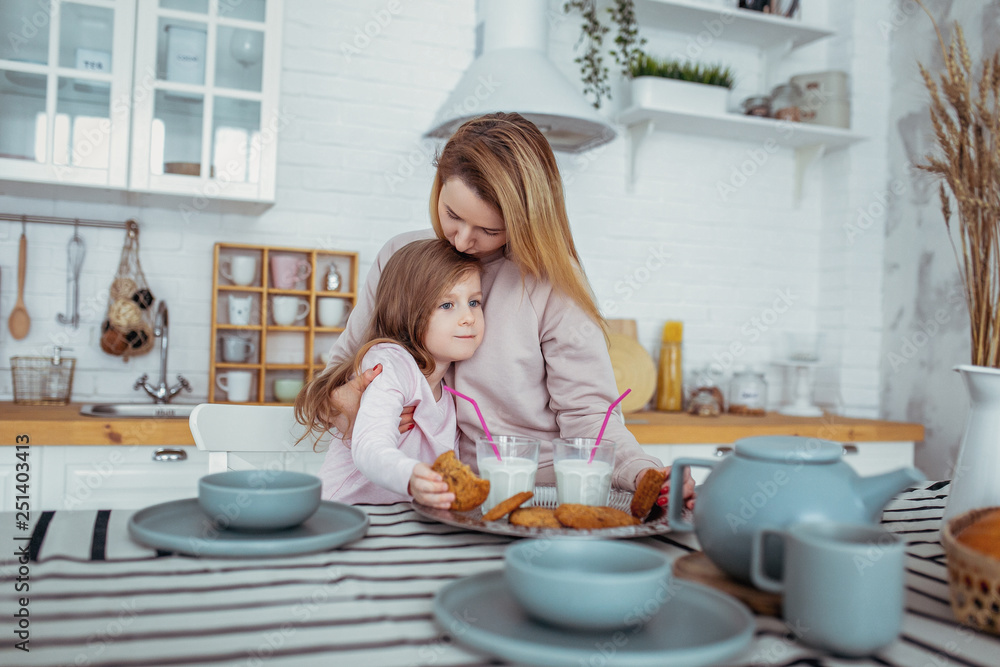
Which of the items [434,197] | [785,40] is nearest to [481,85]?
[434,197]

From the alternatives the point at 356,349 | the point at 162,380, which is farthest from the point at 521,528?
the point at 162,380

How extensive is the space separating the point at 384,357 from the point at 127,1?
1.49 m

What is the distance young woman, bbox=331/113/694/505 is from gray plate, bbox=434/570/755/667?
0.62 meters

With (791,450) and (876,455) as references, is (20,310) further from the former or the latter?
(876,455)

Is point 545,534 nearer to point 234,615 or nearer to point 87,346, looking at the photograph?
point 234,615

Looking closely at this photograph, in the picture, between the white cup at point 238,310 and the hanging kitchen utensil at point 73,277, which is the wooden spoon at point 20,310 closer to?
the hanging kitchen utensil at point 73,277

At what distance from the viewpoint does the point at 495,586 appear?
674 millimetres

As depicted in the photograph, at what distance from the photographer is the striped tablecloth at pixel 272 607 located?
0.54 metres

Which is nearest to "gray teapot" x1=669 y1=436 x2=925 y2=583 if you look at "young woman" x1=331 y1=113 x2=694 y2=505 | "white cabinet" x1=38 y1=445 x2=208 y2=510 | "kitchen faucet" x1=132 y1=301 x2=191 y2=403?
"young woman" x1=331 y1=113 x2=694 y2=505

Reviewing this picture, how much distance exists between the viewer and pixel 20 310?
2.33 metres

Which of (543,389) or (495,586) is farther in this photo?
(543,389)

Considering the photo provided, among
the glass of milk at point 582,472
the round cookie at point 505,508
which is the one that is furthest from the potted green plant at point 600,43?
the round cookie at point 505,508

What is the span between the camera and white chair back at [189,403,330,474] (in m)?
1.31

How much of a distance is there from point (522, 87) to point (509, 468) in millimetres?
1578
